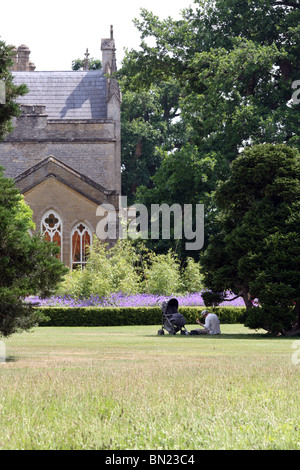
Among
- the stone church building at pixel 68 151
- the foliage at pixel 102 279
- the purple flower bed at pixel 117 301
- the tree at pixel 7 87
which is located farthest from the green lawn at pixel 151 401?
the stone church building at pixel 68 151

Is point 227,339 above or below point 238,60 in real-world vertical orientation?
Answer: below

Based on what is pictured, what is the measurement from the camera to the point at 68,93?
54.8 metres

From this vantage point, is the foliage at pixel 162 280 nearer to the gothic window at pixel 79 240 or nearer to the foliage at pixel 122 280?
the foliage at pixel 122 280

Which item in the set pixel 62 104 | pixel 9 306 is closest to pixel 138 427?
pixel 9 306

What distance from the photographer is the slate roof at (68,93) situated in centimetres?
5341

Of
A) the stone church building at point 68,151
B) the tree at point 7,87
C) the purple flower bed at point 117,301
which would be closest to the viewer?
the tree at point 7,87

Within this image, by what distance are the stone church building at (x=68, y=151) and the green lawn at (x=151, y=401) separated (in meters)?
29.1

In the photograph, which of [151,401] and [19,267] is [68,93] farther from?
[151,401]

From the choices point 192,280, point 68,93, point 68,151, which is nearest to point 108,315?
point 192,280

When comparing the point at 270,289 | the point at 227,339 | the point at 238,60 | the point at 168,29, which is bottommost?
the point at 227,339

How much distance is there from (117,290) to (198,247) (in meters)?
10.7

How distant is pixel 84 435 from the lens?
268 inches

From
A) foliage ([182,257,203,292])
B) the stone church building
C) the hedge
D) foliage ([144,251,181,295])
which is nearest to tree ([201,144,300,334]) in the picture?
the hedge

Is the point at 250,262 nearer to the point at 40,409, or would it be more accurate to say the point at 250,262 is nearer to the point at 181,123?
the point at 40,409
